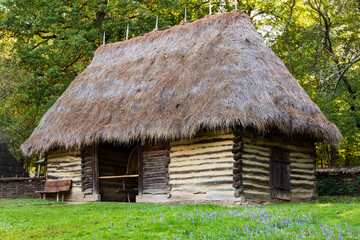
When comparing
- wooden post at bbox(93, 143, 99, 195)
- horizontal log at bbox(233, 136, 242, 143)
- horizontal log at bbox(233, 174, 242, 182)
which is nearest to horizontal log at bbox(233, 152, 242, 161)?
horizontal log at bbox(233, 136, 242, 143)

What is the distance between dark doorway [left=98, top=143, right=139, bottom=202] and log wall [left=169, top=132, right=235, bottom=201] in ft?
11.1

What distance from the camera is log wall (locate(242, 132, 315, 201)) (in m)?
15.0

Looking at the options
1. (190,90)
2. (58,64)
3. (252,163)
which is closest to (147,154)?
(190,90)

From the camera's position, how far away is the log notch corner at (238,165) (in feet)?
47.7

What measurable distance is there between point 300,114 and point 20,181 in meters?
15.6

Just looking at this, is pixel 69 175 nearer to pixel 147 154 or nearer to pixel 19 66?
pixel 147 154

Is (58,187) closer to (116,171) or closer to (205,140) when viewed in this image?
(116,171)

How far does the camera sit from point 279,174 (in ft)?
53.2

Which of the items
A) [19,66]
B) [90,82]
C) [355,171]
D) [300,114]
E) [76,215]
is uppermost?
[19,66]

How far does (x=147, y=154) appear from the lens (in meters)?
17.6

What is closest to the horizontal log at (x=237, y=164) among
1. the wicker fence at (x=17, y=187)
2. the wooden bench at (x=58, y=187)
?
the wooden bench at (x=58, y=187)

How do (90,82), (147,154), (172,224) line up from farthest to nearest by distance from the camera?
(90,82) → (147,154) → (172,224)

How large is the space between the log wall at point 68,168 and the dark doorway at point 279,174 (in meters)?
8.04

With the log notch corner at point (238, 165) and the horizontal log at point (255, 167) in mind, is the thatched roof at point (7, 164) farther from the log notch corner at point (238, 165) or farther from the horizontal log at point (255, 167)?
the horizontal log at point (255, 167)
